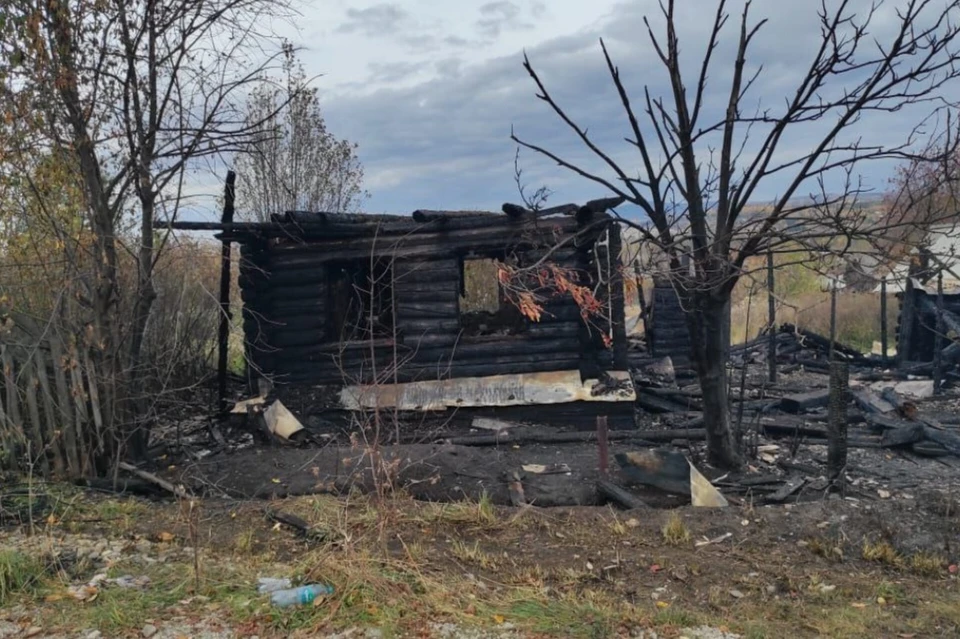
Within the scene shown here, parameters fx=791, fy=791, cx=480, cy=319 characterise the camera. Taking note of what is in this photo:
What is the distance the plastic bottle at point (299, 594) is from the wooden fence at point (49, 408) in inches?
155

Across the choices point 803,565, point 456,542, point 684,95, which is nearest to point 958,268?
point 684,95

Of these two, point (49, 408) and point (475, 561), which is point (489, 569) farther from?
point (49, 408)

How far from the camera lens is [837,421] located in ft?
25.8

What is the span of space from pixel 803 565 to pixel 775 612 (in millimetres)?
974

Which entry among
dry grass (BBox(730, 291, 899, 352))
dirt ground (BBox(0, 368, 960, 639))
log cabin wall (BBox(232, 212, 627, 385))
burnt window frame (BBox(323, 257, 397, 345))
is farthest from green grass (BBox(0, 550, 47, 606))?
dry grass (BBox(730, 291, 899, 352))

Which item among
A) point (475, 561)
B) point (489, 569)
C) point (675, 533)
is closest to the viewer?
point (489, 569)

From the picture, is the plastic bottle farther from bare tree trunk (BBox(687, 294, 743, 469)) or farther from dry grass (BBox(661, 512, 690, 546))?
bare tree trunk (BBox(687, 294, 743, 469))

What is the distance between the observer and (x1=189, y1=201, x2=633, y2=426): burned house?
11.9 m

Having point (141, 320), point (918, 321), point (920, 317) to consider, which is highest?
point (141, 320)

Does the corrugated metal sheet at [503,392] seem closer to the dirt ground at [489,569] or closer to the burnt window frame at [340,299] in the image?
the burnt window frame at [340,299]

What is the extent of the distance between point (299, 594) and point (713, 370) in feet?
16.3

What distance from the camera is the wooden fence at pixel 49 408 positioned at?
7.55 metres

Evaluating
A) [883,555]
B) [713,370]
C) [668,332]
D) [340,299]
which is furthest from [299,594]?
[668,332]

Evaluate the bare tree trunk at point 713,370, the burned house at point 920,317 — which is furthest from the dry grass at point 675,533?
the burned house at point 920,317
